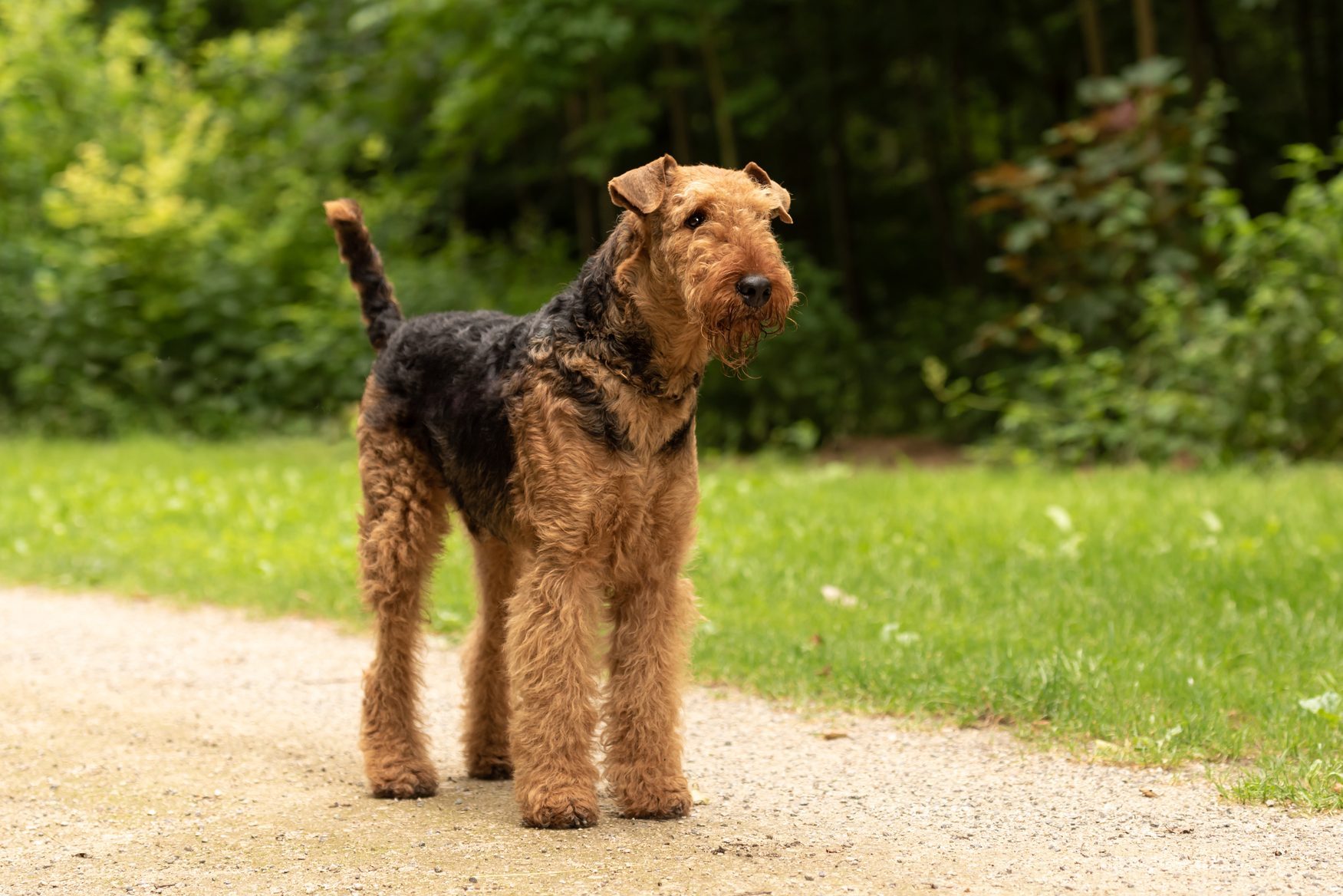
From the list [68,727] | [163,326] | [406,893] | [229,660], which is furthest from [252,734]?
[163,326]

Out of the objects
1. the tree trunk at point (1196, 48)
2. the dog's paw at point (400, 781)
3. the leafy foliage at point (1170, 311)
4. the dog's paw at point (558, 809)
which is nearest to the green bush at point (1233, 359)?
the leafy foliage at point (1170, 311)

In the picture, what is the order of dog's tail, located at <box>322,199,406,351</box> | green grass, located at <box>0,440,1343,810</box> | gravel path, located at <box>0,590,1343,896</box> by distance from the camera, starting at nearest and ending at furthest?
gravel path, located at <box>0,590,1343,896</box> → dog's tail, located at <box>322,199,406,351</box> → green grass, located at <box>0,440,1343,810</box>

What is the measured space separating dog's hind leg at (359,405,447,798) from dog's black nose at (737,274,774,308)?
4.57ft

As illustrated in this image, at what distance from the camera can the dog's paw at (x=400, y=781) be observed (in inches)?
167

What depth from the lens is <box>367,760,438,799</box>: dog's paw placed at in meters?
4.25

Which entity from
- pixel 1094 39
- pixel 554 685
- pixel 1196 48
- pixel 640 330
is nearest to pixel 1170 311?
pixel 1094 39

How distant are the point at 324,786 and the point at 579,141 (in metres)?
10.5

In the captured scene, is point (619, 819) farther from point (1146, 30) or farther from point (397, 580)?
point (1146, 30)

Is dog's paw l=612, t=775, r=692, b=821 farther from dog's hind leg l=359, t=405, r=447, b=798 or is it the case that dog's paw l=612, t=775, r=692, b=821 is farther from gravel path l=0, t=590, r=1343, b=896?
dog's hind leg l=359, t=405, r=447, b=798

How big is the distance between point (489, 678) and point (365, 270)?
145 centimetres

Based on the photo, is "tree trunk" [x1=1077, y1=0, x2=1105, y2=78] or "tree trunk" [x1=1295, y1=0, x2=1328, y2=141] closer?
"tree trunk" [x1=1077, y1=0, x2=1105, y2=78]

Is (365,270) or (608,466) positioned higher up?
(365,270)

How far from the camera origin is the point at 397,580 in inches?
173

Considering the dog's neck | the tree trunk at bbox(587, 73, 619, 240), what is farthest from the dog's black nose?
the tree trunk at bbox(587, 73, 619, 240)
